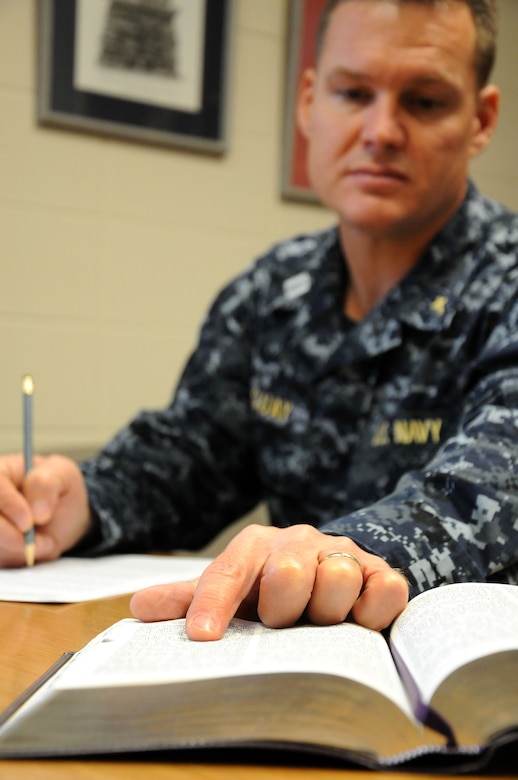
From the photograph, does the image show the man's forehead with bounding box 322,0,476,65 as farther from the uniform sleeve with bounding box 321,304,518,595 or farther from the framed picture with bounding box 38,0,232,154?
the framed picture with bounding box 38,0,232,154

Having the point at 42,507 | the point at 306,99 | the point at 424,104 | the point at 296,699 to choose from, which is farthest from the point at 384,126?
the point at 296,699

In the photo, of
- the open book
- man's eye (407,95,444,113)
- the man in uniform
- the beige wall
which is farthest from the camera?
the beige wall

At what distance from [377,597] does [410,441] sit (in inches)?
24.8

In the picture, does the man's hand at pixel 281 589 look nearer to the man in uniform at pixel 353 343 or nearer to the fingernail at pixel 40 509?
the man in uniform at pixel 353 343

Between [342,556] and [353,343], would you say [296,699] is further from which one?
[353,343]

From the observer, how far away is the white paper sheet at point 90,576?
0.78m

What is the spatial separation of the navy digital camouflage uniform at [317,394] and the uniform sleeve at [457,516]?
0.02 meters

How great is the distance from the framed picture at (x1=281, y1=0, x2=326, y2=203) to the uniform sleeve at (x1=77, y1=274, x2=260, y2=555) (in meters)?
0.80

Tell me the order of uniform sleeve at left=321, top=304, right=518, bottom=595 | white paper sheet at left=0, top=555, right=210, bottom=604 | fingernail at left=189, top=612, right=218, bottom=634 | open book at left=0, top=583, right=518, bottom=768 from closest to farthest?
1. open book at left=0, top=583, right=518, bottom=768
2. fingernail at left=189, top=612, right=218, bottom=634
3. uniform sleeve at left=321, top=304, right=518, bottom=595
4. white paper sheet at left=0, top=555, right=210, bottom=604

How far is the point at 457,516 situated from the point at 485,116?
0.79 meters

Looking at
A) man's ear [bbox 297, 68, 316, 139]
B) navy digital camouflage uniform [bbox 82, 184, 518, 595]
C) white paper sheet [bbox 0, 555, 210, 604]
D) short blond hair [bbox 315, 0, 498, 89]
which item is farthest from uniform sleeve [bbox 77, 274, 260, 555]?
short blond hair [bbox 315, 0, 498, 89]

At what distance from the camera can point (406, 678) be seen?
446 millimetres

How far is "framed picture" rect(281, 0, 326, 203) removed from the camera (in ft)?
7.14

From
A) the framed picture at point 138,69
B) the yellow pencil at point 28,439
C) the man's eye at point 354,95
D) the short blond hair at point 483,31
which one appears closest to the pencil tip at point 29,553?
the yellow pencil at point 28,439
